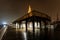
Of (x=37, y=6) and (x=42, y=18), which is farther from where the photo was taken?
(x=37, y=6)

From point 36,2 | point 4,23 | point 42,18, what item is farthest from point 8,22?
point 42,18

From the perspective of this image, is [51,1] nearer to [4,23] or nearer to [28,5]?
[28,5]

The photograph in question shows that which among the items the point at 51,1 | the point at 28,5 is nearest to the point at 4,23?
the point at 28,5

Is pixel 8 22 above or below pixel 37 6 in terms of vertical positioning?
below

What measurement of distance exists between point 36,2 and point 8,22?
1292 mm

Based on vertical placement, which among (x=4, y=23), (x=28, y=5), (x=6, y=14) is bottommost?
(x=4, y=23)

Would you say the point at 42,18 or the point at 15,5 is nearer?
the point at 42,18

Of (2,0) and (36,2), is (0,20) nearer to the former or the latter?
(2,0)

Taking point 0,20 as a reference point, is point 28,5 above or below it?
above

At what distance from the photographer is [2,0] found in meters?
5.14

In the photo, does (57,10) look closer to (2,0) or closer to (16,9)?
(16,9)

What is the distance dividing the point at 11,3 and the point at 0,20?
763 millimetres

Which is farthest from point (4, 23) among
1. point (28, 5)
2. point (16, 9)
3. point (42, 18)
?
point (42, 18)

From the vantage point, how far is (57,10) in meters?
5.02
